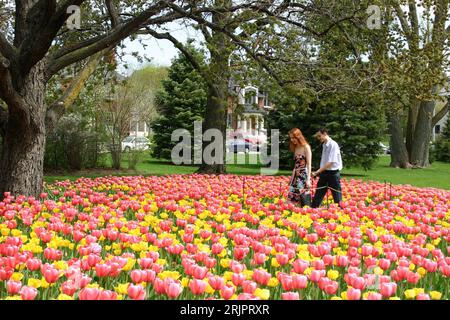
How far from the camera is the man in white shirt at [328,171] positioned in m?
9.73

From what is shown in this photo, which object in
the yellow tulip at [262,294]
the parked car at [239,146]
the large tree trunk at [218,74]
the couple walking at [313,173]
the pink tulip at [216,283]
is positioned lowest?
the yellow tulip at [262,294]

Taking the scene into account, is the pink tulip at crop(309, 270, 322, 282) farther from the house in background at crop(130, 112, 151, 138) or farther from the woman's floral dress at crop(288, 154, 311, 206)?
the house in background at crop(130, 112, 151, 138)

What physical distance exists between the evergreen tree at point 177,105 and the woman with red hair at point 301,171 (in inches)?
909

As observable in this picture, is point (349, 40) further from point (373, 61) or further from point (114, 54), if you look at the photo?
point (114, 54)

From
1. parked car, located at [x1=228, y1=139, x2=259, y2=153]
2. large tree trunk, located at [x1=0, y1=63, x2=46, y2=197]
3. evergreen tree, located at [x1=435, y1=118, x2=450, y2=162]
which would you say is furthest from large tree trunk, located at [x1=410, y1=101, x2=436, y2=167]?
large tree trunk, located at [x1=0, y1=63, x2=46, y2=197]

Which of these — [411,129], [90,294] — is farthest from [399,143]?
[90,294]

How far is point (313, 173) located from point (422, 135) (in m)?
25.8

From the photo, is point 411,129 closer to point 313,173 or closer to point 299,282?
point 313,173

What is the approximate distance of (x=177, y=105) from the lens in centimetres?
3416

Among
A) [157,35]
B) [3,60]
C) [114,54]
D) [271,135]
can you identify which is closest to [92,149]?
[114,54]

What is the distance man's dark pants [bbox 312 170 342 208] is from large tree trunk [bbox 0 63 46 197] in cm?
500

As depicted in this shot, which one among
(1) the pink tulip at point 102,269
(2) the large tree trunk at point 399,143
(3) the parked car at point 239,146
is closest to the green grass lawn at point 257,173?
(2) the large tree trunk at point 399,143

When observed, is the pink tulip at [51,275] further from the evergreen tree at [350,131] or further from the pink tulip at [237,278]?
the evergreen tree at [350,131]

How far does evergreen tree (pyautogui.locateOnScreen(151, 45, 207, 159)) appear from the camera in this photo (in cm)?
3331
